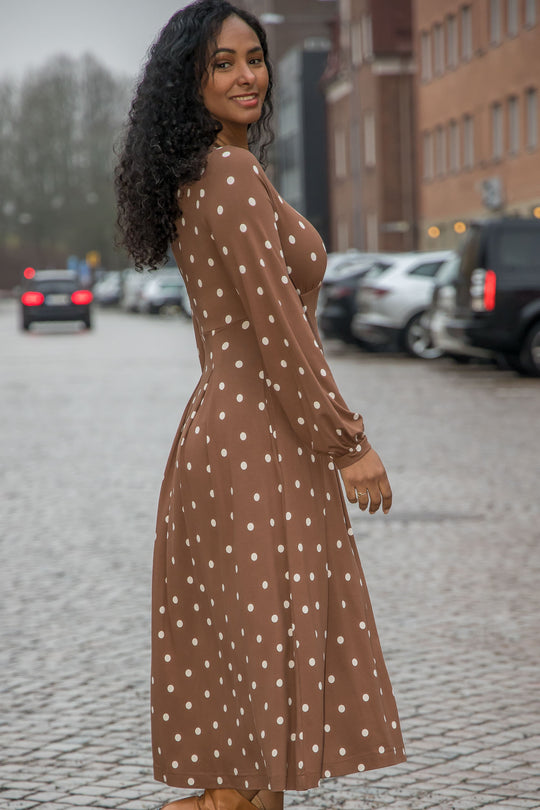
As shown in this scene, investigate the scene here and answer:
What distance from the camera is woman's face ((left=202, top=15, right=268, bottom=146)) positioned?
3318 mm

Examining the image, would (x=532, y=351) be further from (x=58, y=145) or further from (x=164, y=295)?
(x=58, y=145)

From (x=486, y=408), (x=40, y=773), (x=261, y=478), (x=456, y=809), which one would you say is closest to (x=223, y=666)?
(x=261, y=478)

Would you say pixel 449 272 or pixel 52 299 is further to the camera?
pixel 52 299

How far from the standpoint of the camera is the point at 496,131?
146 feet

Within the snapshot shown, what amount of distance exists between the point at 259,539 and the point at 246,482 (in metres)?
0.12

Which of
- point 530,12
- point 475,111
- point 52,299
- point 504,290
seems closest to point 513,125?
point 475,111

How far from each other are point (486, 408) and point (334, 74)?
53820 mm

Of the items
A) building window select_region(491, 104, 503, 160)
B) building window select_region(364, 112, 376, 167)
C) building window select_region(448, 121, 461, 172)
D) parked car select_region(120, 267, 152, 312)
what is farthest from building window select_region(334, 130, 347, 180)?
building window select_region(491, 104, 503, 160)

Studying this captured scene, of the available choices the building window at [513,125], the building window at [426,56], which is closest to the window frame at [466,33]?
the building window at [513,125]

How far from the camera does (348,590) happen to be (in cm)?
337

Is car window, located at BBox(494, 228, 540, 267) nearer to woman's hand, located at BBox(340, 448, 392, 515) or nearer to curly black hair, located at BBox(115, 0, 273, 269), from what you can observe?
curly black hair, located at BBox(115, 0, 273, 269)

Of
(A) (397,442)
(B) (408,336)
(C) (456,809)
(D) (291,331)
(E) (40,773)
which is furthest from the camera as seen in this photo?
(B) (408,336)

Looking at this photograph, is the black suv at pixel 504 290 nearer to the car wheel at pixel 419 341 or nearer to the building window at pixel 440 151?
the car wheel at pixel 419 341

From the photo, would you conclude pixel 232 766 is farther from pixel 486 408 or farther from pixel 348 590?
pixel 486 408
